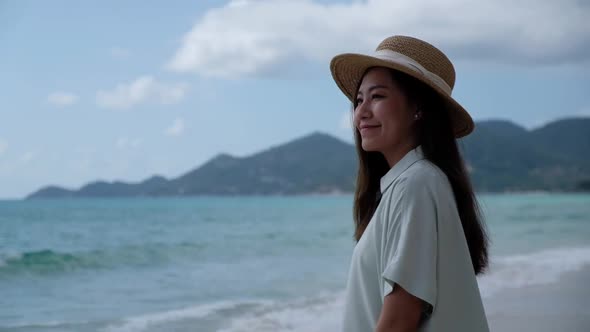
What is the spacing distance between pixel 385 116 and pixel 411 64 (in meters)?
0.13

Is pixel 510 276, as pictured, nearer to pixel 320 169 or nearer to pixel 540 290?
pixel 540 290

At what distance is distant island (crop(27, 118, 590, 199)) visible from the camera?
7756 cm

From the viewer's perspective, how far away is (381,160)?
189 cm

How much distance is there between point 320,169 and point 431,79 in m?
84.5

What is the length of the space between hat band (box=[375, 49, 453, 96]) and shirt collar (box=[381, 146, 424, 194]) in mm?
157

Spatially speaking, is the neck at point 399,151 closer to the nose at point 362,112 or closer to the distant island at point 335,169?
the nose at point 362,112

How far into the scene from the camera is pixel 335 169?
84750 mm

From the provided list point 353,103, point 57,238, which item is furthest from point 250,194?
point 353,103

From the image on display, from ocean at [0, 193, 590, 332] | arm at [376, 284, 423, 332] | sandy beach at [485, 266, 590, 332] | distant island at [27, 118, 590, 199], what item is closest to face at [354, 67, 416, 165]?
arm at [376, 284, 423, 332]

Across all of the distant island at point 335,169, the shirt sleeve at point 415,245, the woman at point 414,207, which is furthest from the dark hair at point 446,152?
the distant island at point 335,169

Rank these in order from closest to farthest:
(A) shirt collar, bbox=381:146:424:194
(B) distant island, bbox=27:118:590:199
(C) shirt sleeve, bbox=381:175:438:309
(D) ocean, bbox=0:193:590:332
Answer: (C) shirt sleeve, bbox=381:175:438:309
(A) shirt collar, bbox=381:146:424:194
(D) ocean, bbox=0:193:590:332
(B) distant island, bbox=27:118:590:199

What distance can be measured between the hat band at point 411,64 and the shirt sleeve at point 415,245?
0.94 feet

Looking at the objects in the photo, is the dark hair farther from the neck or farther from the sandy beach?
the sandy beach

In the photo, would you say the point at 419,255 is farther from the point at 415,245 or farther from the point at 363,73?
the point at 363,73
